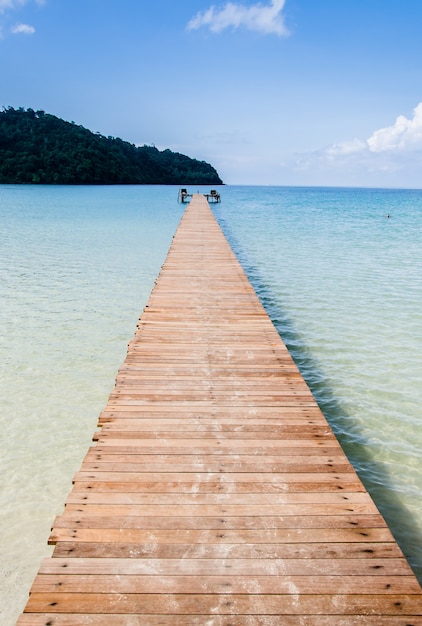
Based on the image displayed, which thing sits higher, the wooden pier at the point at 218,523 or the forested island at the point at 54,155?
the forested island at the point at 54,155

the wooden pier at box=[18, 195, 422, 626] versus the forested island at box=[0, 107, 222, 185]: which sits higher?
the forested island at box=[0, 107, 222, 185]

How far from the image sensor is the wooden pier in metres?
2.01

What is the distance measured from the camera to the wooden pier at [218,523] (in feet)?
6.59

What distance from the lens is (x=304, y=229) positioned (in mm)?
25750

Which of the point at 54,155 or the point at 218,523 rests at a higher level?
the point at 54,155

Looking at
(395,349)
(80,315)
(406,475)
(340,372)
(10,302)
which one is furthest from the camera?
(10,302)

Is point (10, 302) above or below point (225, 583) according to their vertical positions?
below

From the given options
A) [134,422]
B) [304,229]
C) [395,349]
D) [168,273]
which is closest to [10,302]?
[168,273]

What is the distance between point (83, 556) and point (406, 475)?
10.1 ft

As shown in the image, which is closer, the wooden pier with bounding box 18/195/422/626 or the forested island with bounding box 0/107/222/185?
the wooden pier with bounding box 18/195/422/626

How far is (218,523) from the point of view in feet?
8.22

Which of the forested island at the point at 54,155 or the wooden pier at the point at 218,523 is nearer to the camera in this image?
the wooden pier at the point at 218,523

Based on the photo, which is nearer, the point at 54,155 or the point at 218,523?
the point at 218,523

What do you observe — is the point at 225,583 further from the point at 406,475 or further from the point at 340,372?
the point at 340,372
